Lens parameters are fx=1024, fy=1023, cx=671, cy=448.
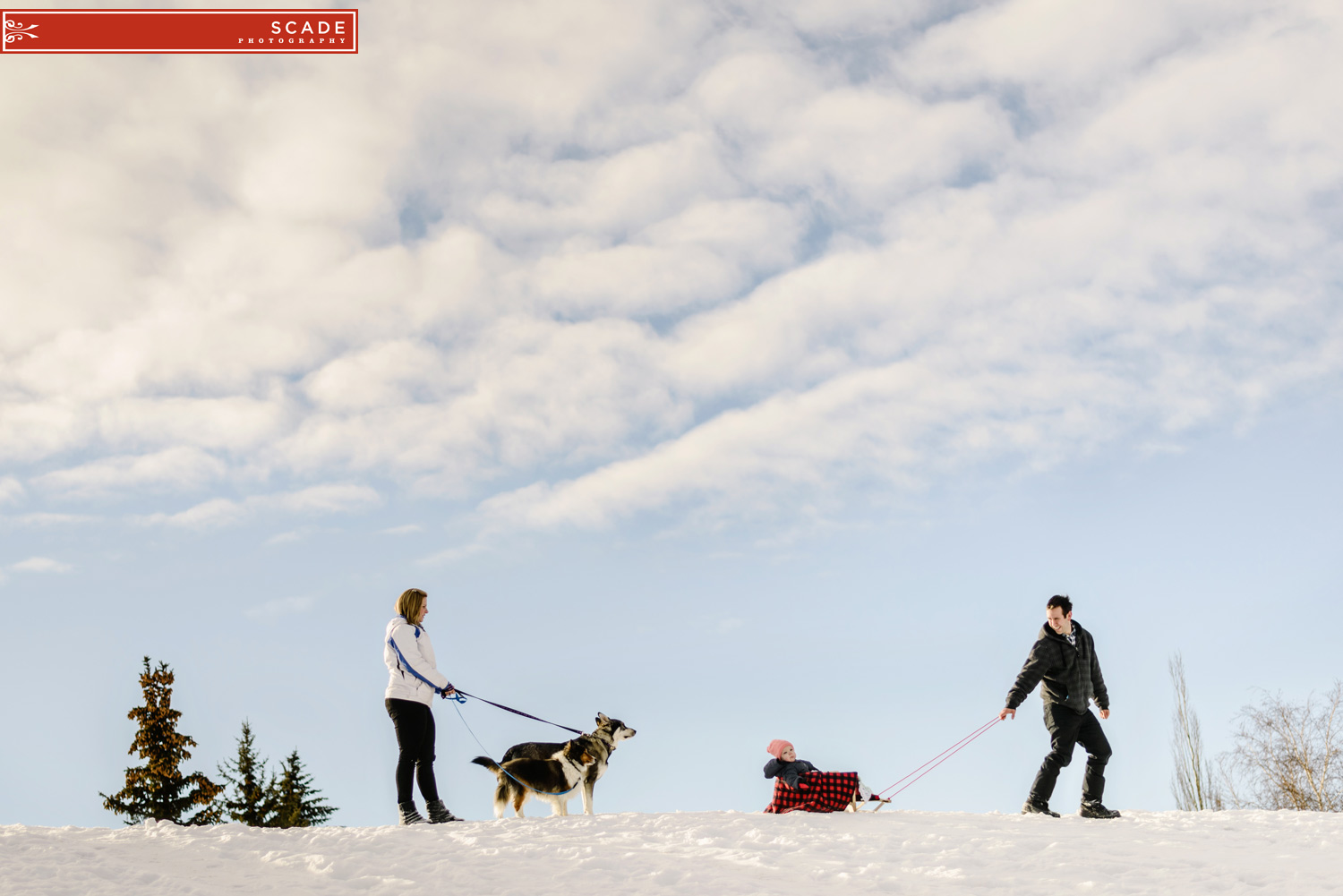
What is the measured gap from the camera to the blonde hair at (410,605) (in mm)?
10867

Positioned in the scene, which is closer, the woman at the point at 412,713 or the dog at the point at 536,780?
the woman at the point at 412,713

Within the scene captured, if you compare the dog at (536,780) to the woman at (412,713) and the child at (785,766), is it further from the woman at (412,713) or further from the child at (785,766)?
the child at (785,766)

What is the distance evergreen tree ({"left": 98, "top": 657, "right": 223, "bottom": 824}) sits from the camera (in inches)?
1021

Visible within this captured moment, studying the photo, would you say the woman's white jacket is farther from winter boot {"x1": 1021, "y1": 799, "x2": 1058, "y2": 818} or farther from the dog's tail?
winter boot {"x1": 1021, "y1": 799, "x2": 1058, "y2": 818}

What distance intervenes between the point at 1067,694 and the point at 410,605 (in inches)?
286

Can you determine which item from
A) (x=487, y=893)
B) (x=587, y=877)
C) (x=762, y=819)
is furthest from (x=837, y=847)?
(x=487, y=893)

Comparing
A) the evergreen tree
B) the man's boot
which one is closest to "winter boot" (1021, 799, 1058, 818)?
the man's boot

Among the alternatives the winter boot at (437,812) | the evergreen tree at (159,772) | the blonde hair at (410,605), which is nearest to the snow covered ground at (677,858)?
the winter boot at (437,812)

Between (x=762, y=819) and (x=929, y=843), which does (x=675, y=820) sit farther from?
(x=929, y=843)

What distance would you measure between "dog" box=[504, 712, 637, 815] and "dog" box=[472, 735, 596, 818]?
0.08m

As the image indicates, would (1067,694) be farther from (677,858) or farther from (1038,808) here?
(677,858)

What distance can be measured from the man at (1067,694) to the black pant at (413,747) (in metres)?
6.20

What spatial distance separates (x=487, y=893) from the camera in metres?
7.46

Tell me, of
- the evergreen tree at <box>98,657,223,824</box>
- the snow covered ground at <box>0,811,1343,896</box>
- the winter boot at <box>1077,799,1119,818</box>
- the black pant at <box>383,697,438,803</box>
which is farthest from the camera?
the evergreen tree at <box>98,657,223,824</box>
